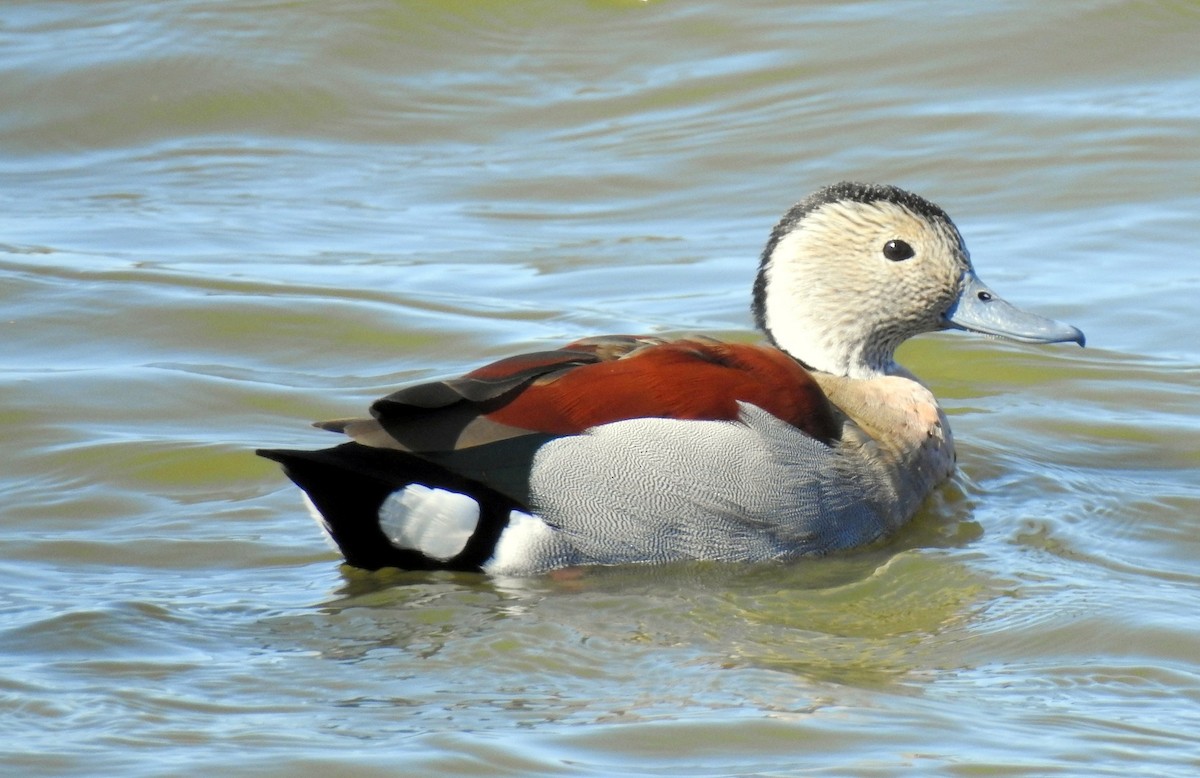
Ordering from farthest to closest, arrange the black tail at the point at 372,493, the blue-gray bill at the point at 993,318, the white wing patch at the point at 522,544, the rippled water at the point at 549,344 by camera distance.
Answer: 1. the blue-gray bill at the point at 993,318
2. the white wing patch at the point at 522,544
3. the black tail at the point at 372,493
4. the rippled water at the point at 549,344

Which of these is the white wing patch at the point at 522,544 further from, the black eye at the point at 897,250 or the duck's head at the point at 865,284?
the black eye at the point at 897,250

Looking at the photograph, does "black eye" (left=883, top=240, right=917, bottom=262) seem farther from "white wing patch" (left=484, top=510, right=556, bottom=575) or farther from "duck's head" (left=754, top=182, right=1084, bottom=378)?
"white wing patch" (left=484, top=510, right=556, bottom=575)

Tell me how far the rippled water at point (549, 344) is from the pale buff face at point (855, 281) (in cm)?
70

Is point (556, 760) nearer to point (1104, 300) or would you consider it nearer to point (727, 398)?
point (727, 398)

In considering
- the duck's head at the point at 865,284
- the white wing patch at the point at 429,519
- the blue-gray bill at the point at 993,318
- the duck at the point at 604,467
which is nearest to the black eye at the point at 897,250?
the duck's head at the point at 865,284

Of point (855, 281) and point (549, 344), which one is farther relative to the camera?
point (549, 344)

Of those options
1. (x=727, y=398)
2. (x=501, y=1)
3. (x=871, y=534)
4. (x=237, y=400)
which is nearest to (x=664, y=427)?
(x=727, y=398)

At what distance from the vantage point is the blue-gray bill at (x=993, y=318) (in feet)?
23.1

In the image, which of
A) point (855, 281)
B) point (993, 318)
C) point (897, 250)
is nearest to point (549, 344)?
point (855, 281)

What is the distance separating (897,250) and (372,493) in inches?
90.7

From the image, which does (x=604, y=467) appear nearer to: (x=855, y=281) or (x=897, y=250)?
(x=855, y=281)

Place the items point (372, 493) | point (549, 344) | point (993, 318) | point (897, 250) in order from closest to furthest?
1. point (372, 493)
2. point (897, 250)
3. point (993, 318)
4. point (549, 344)

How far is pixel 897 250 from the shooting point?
22.6ft

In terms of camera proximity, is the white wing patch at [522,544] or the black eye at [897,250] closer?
the white wing patch at [522,544]
